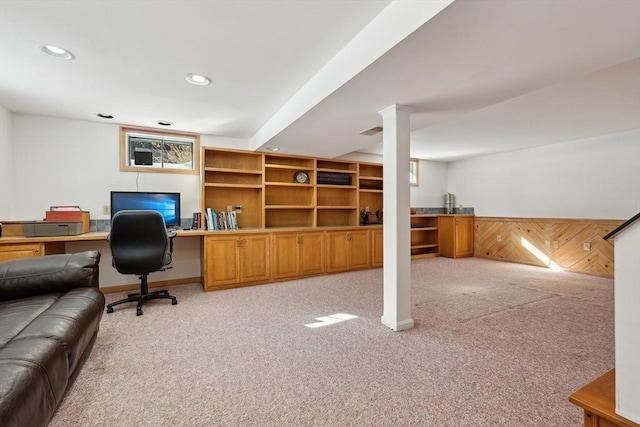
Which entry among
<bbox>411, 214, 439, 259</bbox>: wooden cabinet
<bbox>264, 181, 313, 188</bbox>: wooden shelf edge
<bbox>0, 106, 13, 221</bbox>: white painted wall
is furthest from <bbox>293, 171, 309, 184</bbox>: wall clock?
<bbox>0, 106, 13, 221</bbox>: white painted wall

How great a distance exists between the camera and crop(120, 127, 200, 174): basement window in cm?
400

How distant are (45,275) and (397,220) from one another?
2.74 m

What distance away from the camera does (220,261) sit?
12.7ft

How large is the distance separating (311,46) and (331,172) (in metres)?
3.24

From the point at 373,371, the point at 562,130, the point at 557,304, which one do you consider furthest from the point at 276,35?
the point at 562,130

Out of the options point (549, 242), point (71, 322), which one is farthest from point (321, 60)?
point (549, 242)

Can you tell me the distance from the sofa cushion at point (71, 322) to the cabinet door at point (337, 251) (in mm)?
3147

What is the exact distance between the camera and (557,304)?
126 inches

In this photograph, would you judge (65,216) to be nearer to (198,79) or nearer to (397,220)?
(198,79)

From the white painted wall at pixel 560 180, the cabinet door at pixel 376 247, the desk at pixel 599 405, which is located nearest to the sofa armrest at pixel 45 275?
the desk at pixel 599 405

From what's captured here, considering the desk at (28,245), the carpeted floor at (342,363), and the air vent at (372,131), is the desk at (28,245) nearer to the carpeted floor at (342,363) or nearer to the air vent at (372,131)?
the carpeted floor at (342,363)

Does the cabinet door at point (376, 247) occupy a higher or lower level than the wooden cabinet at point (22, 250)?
lower

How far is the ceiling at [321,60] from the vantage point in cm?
154

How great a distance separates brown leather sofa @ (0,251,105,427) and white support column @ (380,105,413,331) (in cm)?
225
